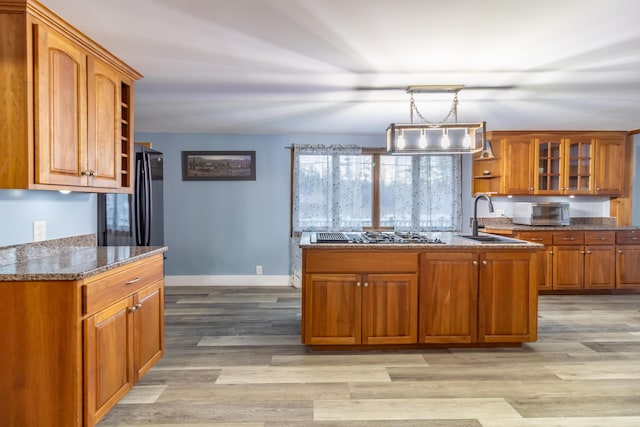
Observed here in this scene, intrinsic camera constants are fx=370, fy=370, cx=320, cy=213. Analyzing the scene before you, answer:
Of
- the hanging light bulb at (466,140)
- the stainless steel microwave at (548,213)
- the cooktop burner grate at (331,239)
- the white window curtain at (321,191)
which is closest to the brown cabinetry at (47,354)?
the cooktop burner grate at (331,239)

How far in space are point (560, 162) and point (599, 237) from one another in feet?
3.60

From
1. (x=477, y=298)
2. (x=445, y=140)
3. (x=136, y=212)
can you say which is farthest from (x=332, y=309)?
(x=136, y=212)

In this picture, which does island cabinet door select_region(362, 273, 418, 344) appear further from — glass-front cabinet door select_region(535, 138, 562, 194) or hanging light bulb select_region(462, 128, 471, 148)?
glass-front cabinet door select_region(535, 138, 562, 194)

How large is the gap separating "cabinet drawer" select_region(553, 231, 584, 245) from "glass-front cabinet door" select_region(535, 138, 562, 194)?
2.01 ft

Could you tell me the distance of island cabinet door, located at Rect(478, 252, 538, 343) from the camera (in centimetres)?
301

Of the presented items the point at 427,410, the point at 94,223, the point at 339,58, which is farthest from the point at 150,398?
the point at 339,58

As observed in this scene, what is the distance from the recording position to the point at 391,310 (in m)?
2.99

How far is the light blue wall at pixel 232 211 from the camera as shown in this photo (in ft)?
17.1

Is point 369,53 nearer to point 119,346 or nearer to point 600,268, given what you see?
point 119,346

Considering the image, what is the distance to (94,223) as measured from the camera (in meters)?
2.88

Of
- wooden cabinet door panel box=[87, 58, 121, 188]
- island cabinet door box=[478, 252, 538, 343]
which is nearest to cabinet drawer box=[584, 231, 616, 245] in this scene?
island cabinet door box=[478, 252, 538, 343]

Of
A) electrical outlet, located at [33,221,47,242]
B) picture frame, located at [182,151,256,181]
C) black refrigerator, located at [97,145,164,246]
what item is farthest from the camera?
picture frame, located at [182,151,256,181]

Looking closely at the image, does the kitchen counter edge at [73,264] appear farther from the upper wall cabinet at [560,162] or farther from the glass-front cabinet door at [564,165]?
the glass-front cabinet door at [564,165]

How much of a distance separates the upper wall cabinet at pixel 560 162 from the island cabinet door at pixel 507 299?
2327 mm
